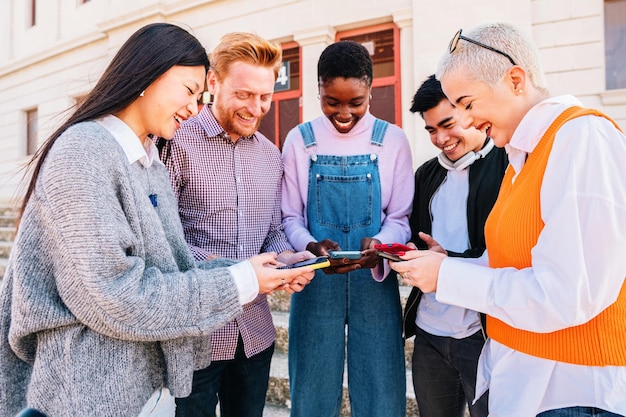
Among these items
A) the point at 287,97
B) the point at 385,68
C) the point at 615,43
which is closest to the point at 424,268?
the point at 615,43

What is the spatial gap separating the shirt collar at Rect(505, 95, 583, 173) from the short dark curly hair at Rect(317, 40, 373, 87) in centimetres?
94

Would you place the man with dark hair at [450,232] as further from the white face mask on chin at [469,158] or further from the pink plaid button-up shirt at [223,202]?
the pink plaid button-up shirt at [223,202]

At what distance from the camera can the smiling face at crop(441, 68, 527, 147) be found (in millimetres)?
1322

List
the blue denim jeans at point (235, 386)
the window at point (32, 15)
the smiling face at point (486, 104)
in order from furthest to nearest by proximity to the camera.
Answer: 1. the window at point (32, 15)
2. the blue denim jeans at point (235, 386)
3. the smiling face at point (486, 104)

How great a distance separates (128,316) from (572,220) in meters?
1.15

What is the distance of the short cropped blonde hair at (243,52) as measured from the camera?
6.28ft

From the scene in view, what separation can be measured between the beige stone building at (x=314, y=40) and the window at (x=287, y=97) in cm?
2

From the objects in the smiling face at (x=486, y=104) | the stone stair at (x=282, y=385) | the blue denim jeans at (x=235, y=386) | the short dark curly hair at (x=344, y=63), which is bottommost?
the stone stair at (x=282, y=385)

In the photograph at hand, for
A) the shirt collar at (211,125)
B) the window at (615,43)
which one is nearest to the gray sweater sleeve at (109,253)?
the shirt collar at (211,125)

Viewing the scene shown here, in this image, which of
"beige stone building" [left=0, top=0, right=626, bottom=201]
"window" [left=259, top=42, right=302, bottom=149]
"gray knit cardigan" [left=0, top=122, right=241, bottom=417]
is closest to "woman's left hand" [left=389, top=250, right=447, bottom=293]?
"gray knit cardigan" [left=0, top=122, right=241, bottom=417]

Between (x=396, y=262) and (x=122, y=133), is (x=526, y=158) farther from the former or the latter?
(x=122, y=133)

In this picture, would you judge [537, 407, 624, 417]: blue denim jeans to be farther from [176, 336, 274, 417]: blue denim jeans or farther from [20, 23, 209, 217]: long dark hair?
[20, 23, 209, 217]: long dark hair

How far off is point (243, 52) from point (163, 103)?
0.70m

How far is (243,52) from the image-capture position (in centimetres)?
192
